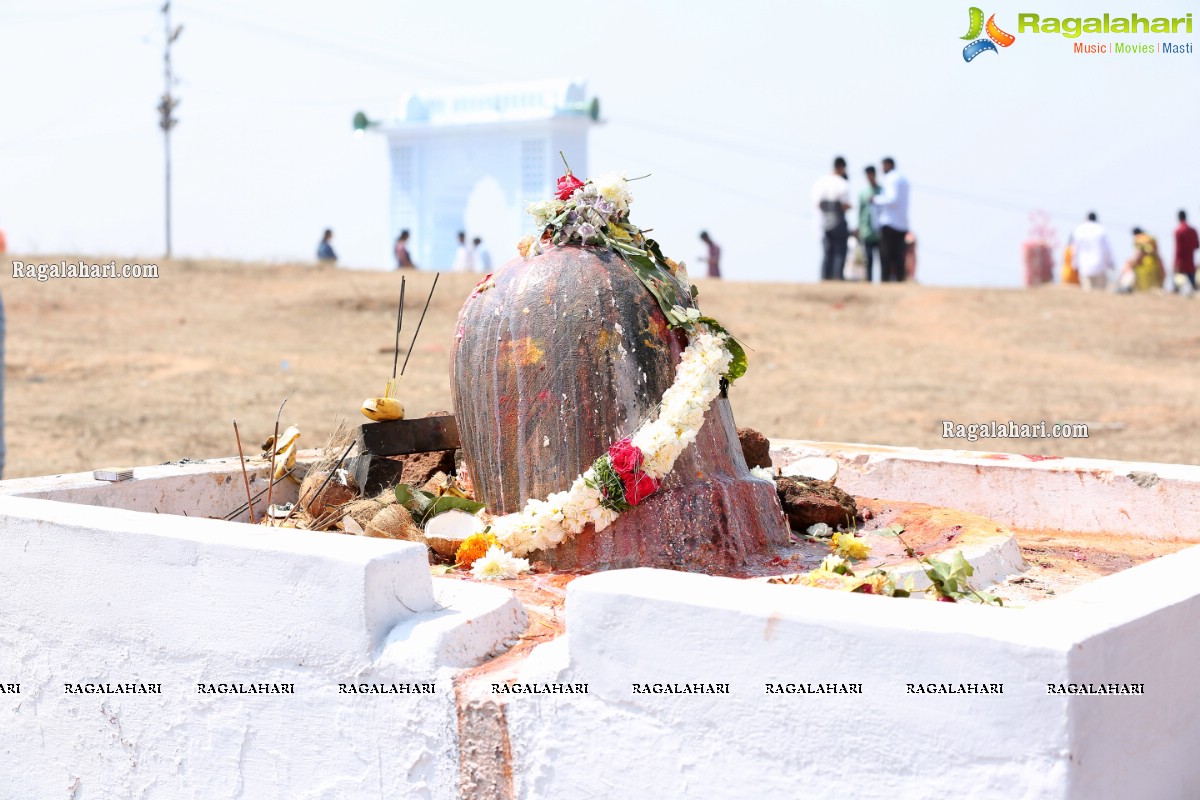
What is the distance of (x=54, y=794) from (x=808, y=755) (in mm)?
2616

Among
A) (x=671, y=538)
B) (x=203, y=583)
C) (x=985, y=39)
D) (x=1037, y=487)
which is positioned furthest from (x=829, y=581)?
(x=985, y=39)

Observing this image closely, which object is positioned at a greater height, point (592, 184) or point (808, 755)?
point (592, 184)

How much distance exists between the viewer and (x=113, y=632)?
3996 mm

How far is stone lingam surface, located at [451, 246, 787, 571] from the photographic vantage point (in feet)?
15.1

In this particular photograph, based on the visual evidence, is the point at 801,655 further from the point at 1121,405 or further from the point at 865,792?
the point at 1121,405

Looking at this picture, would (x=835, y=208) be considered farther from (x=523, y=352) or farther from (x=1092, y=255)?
(x=523, y=352)

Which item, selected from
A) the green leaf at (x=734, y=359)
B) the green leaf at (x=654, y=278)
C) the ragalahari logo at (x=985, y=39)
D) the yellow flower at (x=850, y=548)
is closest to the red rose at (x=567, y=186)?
the green leaf at (x=654, y=278)

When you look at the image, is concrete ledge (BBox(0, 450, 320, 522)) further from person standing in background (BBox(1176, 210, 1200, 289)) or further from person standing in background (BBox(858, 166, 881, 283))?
person standing in background (BBox(1176, 210, 1200, 289))

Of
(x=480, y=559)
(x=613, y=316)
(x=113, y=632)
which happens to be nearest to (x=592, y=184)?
(x=613, y=316)

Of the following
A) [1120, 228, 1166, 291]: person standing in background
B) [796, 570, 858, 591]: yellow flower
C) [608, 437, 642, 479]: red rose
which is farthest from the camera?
[1120, 228, 1166, 291]: person standing in background

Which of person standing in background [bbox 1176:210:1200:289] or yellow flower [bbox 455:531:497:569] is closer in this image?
yellow flower [bbox 455:531:497:569]

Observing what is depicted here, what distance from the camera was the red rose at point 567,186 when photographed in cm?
507

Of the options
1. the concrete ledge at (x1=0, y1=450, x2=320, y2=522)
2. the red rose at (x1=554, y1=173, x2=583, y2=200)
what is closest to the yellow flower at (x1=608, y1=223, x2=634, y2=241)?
the red rose at (x1=554, y1=173, x2=583, y2=200)

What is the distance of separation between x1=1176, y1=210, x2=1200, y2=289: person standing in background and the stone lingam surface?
1708 cm
